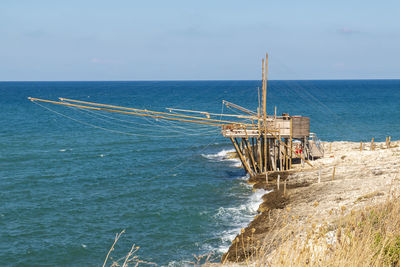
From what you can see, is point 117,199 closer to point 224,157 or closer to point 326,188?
point 326,188

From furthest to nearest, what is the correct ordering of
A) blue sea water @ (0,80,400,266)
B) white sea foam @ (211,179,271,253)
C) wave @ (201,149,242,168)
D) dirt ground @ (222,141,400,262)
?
wave @ (201,149,242,168)
white sea foam @ (211,179,271,253)
blue sea water @ (0,80,400,266)
dirt ground @ (222,141,400,262)

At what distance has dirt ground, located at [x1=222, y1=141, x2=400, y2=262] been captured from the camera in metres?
22.2

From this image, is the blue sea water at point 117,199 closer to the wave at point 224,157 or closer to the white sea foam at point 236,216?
the white sea foam at point 236,216

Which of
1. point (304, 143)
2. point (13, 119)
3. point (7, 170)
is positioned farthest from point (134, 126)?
point (304, 143)

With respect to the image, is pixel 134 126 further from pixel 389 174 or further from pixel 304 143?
pixel 389 174

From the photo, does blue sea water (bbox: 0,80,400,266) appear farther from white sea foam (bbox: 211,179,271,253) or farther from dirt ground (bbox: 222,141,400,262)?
dirt ground (bbox: 222,141,400,262)

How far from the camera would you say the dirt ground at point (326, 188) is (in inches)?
873

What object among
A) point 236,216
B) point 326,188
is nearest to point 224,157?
point 236,216

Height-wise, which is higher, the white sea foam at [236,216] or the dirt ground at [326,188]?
the dirt ground at [326,188]

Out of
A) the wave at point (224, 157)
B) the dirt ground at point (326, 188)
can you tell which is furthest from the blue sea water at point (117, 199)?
the dirt ground at point (326, 188)

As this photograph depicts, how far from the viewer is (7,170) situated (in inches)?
1656

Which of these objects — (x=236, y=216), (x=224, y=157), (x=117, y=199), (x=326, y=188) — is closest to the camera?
(x=326, y=188)

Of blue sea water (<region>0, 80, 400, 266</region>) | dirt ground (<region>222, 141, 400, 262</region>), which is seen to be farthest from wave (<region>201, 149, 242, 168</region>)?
dirt ground (<region>222, 141, 400, 262</region>)

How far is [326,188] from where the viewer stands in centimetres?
2841
